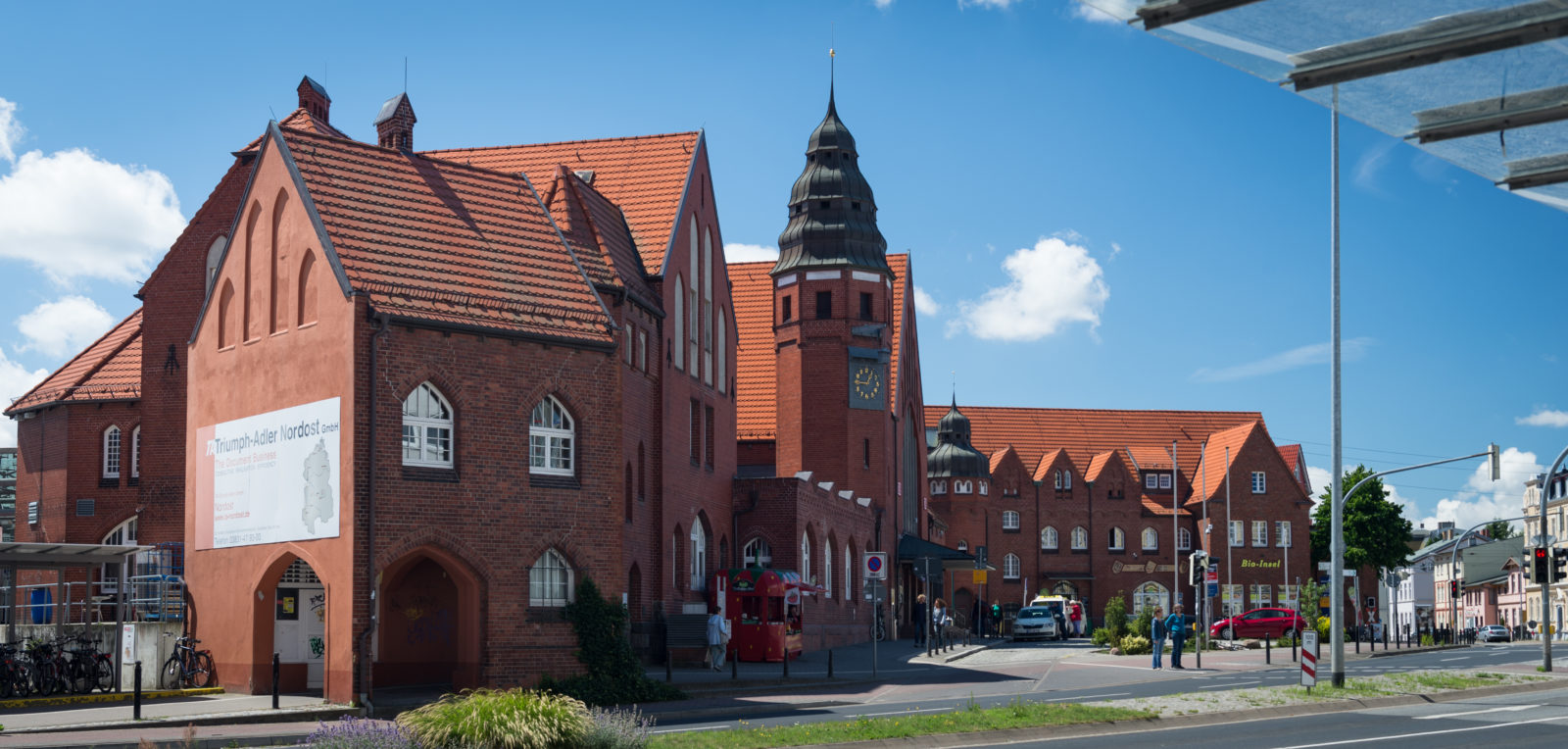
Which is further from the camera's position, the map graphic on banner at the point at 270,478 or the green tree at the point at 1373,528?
the green tree at the point at 1373,528

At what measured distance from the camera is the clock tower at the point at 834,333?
58344 millimetres

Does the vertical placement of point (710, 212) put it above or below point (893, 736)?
above

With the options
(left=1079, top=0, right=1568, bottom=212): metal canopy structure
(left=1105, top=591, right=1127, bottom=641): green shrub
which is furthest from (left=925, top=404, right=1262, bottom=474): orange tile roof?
(left=1079, top=0, right=1568, bottom=212): metal canopy structure

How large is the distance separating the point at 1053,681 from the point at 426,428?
14.5 metres

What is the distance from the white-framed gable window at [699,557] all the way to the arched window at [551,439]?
10.9 meters

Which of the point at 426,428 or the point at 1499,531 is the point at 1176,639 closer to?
the point at 426,428

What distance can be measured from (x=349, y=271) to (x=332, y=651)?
7.20m

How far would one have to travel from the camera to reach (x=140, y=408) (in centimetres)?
4262

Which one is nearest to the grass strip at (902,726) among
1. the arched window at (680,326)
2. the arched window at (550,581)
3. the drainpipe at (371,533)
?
the drainpipe at (371,533)

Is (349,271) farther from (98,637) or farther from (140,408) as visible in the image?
(140,408)

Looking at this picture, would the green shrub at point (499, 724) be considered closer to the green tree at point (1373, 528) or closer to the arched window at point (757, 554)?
the arched window at point (757, 554)

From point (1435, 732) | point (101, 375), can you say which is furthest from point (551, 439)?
point (101, 375)

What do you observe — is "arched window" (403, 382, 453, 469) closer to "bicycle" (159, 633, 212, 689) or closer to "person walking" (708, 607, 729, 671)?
"bicycle" (159, 633, 212, 689)

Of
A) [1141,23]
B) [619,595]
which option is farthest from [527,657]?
[1141,23]
